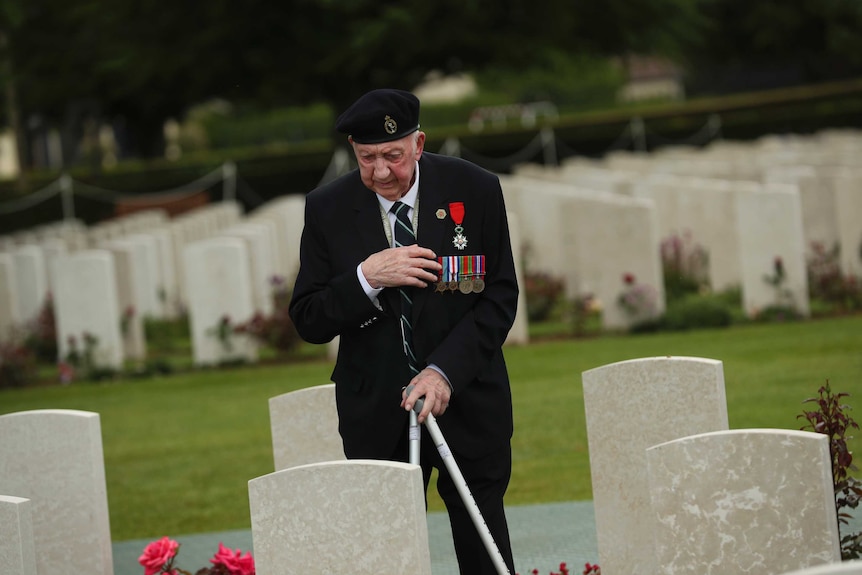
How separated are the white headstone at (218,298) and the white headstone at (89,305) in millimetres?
698

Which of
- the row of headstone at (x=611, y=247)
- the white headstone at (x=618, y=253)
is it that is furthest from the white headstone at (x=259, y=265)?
the white headstone at (x=618, y=253)

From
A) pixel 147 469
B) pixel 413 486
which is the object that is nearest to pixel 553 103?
pixel 147 469

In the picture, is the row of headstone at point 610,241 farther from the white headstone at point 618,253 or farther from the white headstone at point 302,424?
the white headstone at point 302,424

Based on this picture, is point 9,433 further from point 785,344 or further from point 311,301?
point 785,344

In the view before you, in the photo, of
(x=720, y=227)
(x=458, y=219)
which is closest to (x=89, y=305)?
(x=720, y=227)

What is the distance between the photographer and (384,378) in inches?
160

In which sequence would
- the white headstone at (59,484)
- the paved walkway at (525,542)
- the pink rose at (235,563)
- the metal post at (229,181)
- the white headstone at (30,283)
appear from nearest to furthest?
the pink rose at (235,563) → the white headstone at (59,484) → the paved walkway at (525,542) → the white headstone at (30,283) → the metal post at (229,181)

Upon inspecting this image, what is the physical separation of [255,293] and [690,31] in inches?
504

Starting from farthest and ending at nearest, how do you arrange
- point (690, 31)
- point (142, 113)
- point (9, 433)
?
point (142, 113) → point (690, 31) → point (9, 433)

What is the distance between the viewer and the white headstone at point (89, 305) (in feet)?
39.2

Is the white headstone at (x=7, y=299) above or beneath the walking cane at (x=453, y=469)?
above

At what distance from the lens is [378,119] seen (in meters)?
3.88

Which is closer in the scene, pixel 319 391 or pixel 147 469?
pixel 319 391

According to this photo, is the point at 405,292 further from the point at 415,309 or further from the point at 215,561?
the point at 215,561
